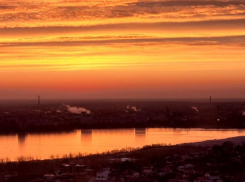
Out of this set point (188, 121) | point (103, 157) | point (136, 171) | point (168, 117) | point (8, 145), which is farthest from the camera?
point (168, 117)

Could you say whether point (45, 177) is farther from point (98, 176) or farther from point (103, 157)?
point (103, 157)

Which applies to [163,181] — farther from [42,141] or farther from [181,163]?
[42,141]

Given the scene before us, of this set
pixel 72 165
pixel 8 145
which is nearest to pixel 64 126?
pixel 8 145

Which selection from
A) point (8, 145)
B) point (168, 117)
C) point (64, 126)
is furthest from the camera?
point (168, 117)

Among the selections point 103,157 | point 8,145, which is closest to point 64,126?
point 8,145

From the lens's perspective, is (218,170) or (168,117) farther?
(168,117)

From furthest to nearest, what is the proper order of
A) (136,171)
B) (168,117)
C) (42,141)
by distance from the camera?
(168,117)
(42,141)
(136,171)
